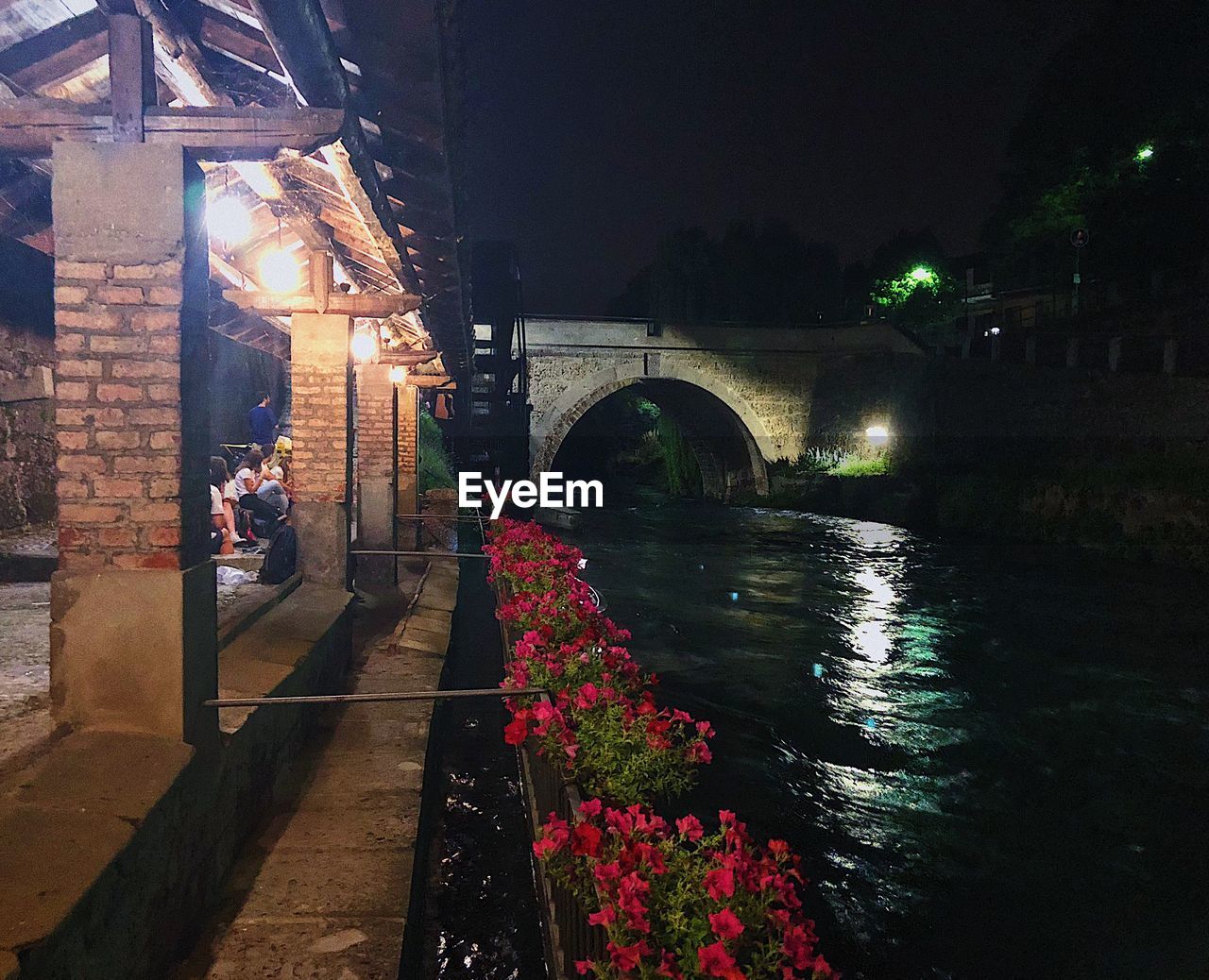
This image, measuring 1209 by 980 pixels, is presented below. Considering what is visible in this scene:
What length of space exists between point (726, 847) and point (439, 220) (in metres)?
3.88

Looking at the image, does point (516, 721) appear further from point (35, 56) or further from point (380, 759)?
point (35, 56)

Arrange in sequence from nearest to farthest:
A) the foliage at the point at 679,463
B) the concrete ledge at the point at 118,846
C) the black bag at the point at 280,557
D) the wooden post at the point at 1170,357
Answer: the concrete ledge at the point at 118,846 → the black bag at the point at 280,557 → the wooden post at the point at 1170,357 → the foliage at the point at 679,463

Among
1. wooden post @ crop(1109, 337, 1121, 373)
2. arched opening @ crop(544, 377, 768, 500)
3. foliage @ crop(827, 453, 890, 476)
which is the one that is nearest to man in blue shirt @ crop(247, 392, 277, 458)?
arched opening @ crop(544, 377, 768, 500)

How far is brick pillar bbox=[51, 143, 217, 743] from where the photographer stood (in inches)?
120

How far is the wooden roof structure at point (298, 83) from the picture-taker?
2.84 meters

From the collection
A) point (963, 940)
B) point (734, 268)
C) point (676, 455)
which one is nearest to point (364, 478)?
point (963, 940)

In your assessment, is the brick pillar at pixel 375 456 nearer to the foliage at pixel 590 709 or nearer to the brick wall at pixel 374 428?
the brick wall at pixel 374 428

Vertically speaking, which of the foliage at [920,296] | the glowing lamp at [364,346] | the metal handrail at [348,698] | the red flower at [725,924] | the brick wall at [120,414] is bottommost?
the metal handrail at [348,698]

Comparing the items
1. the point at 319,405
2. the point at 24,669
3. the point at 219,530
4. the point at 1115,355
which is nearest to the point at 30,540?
the point at 219,530

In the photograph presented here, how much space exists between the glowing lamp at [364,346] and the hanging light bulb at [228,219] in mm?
2733

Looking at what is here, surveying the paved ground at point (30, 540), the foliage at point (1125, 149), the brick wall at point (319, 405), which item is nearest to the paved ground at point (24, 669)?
the paved ground at point (30, 540)

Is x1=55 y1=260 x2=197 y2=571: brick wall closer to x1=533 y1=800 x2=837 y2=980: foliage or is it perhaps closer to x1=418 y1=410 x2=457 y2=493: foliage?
x1=533 y1=800 x2=837 y2=980: foliage

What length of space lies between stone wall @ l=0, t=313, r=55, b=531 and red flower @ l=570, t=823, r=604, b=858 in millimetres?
8027

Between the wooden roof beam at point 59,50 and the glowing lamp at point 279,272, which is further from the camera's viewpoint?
the glowing lamp at point 279,272
